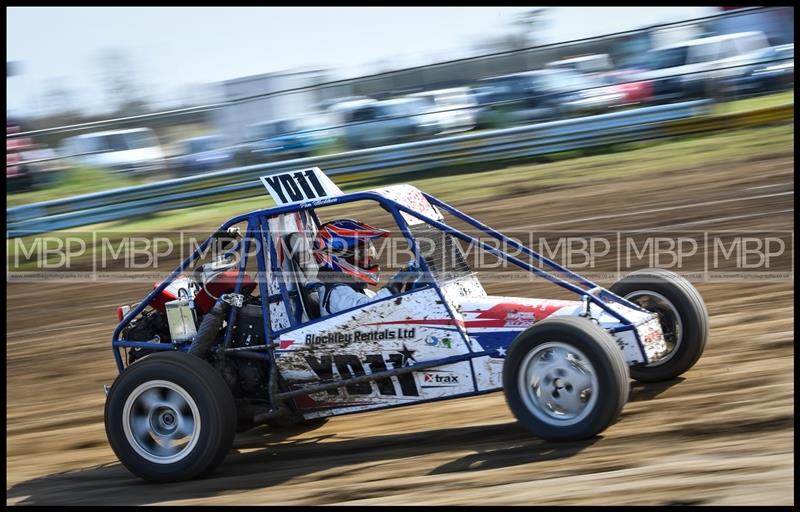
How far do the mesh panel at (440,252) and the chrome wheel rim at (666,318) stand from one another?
110 centimetres

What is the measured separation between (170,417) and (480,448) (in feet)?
5.63

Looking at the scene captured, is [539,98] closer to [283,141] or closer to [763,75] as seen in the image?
[763,75]

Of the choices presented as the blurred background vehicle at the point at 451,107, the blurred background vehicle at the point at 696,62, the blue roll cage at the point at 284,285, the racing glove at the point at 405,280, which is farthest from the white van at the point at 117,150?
the racing glove at the point at 405,280

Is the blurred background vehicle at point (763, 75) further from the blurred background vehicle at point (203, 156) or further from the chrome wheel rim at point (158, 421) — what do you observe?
the chrome wheel rim at point (158, 421)

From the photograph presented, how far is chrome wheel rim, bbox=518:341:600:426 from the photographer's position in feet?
16.1

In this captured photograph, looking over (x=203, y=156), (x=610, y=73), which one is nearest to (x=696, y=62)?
(x=610, y=73)

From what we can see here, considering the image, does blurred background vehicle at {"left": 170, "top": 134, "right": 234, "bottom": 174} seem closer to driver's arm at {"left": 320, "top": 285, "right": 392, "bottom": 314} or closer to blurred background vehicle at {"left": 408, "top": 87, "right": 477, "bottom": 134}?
blurred background vehicle at {"left": 408, "top": 87, "right": 477, "bottom": 134}

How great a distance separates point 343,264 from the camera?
571cm

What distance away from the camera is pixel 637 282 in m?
→ 5.95

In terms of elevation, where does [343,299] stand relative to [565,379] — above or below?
above

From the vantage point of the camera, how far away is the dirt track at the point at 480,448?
14.2 ft

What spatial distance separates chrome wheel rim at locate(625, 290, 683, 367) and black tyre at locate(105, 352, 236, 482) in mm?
2492

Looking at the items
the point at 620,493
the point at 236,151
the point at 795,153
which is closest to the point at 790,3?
the point at 795,153

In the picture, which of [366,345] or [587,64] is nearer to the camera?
[366,345]
